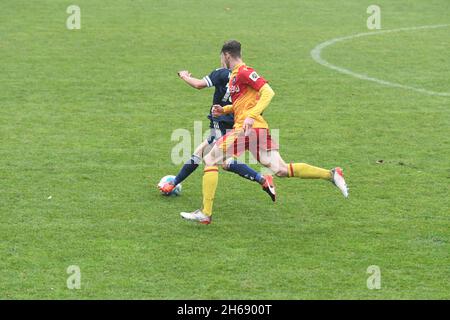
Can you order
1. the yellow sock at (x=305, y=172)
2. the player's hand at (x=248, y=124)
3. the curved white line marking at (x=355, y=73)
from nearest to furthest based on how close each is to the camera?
the player's hand at (x=248, y=124) → the yellow sock at (x=305, y=172) → the curved white line marking at (x=355, y=73)

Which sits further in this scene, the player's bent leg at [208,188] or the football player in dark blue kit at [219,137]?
the football player in dark blue kit at [219,137]

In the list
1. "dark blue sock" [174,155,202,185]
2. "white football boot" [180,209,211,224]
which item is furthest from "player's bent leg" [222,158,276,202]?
"white football boot" [180,209,211,224]

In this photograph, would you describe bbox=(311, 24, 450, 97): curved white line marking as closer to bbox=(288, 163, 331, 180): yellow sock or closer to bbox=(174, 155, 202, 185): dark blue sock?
bbox=(288, 163, 331, 180): yellow sock

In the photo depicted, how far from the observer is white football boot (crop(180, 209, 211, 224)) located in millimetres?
10156

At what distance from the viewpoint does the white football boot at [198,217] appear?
10.2m

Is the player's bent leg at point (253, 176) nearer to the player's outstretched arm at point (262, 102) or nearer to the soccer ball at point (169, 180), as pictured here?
the soccer ball at point (169, 180)

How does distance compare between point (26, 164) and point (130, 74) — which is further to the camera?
point (130, 74)

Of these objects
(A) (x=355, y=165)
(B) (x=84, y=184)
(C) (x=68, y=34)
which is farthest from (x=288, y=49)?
(B) (x=84, y=184)

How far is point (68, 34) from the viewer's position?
67.2 ft

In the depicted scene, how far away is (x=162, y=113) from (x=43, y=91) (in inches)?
94.3

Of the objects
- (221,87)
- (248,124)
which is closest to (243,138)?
(248,124)

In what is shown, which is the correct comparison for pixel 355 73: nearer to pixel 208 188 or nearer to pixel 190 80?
pixel 190 80

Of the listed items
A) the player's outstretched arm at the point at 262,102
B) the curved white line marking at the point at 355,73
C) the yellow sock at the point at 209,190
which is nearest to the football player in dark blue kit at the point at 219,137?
the yellow sock at the point at 209,190

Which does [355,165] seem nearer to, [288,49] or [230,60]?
[230,60]
